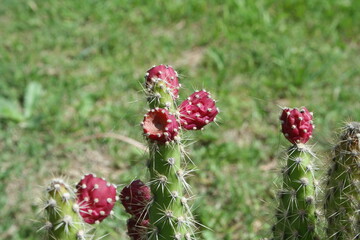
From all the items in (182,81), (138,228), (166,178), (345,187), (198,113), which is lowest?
(182,81)

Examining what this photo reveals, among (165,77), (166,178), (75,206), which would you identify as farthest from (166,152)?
(75,206)

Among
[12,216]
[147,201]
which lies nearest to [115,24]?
[12,216]

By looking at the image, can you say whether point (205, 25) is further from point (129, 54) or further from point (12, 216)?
point (12, 216)

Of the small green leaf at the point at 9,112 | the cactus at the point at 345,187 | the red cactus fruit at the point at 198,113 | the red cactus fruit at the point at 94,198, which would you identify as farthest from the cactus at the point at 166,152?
the small green leaf at the point at 9,112

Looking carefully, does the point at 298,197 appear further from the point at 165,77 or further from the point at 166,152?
the point at 165,77

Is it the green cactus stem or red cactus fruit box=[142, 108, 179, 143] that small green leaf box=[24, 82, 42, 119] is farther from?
red cactus fruit box=[142, 108, 179, 143]

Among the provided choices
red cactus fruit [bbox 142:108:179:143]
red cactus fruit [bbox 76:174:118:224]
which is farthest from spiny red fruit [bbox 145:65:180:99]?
red cactus fruit [bbox 76:174:118:224]
